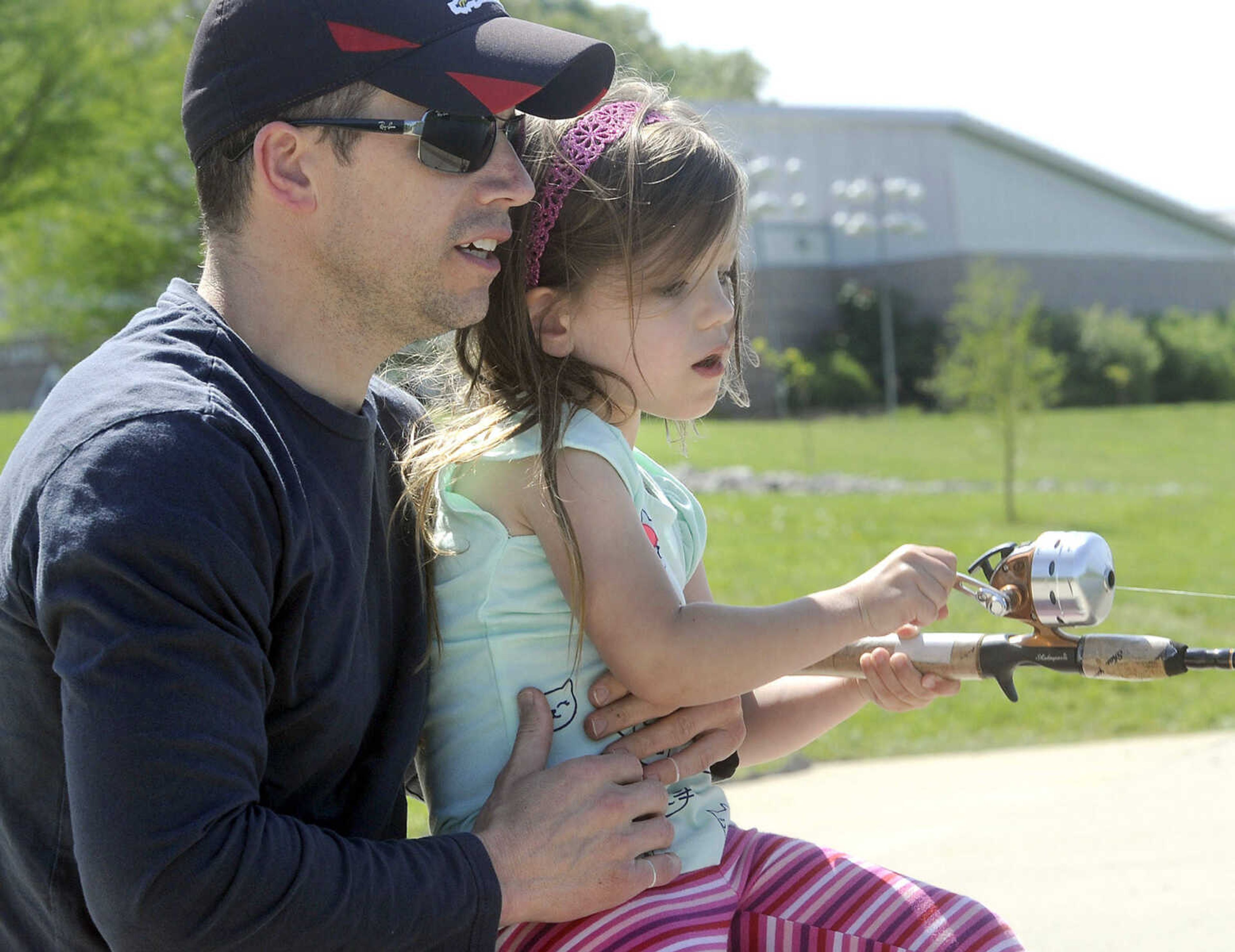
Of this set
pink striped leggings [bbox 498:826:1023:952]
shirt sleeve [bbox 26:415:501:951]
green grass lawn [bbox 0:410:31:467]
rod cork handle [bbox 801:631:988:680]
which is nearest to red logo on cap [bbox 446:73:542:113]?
shirt sleeve [bbox 26:415:501:951]

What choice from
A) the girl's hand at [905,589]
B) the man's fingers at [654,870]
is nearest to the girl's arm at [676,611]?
the girl's hand at [905,589]

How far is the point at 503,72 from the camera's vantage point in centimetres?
203

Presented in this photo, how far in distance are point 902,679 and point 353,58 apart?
1298 millimetres

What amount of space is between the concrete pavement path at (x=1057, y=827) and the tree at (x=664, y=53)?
30663mm

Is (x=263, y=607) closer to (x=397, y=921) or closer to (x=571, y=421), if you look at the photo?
(x=397, y=921)

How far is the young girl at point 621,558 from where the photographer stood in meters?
2.11

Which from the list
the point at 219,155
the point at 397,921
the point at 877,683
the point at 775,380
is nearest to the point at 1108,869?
the point at 877,683

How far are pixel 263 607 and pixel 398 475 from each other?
0.60 metres

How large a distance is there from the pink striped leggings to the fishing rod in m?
0.36

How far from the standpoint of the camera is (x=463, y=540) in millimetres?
2201

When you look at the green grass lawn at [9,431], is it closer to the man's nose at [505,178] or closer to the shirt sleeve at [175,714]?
the man's nose at [505,178]

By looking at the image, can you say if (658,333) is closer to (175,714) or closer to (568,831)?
(568,831)

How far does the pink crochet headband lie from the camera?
92.0 inches

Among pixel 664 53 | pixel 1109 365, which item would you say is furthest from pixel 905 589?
pixel 664 53
